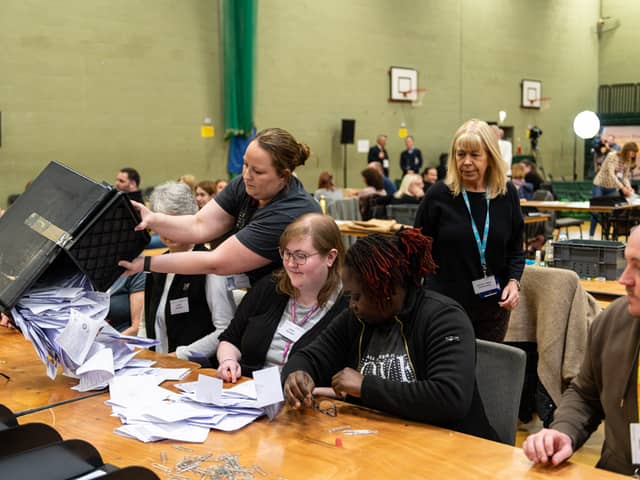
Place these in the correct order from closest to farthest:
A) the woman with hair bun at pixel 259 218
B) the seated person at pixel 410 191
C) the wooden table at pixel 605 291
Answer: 1. the woman with hair bun at pixel 259 218
2. the wooden table at pixel 605 291
3. the seated person at pixel 410 191

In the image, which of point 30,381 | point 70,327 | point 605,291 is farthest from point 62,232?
point 605,291

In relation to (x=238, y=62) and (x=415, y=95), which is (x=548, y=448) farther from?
(x=415, y=95)

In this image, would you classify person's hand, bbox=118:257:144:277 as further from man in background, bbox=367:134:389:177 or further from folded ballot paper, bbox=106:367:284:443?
man in background, bbox=367:134:389:177

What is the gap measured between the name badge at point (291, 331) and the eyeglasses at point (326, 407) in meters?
0.43

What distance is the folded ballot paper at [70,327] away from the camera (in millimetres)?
2297

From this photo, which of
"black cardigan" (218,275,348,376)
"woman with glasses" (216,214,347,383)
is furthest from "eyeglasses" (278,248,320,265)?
"black cardigan" (218,275,348,376)

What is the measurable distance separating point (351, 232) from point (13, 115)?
5488 millimetres

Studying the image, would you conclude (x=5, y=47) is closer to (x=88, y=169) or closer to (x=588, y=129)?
(x=88, y=169)

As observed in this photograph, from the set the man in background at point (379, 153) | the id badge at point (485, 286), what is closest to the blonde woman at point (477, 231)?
the id badge at point (485, 286)

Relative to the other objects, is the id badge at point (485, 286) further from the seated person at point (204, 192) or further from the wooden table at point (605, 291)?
the seated person at point (204, 192)

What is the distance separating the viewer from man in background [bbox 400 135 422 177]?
52.3 ft

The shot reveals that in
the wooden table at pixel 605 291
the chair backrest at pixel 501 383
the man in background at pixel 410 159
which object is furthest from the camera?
the man in background at pixel 410 159

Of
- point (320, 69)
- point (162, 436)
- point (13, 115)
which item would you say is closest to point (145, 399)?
point (162, 436)

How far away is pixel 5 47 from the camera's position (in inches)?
399
